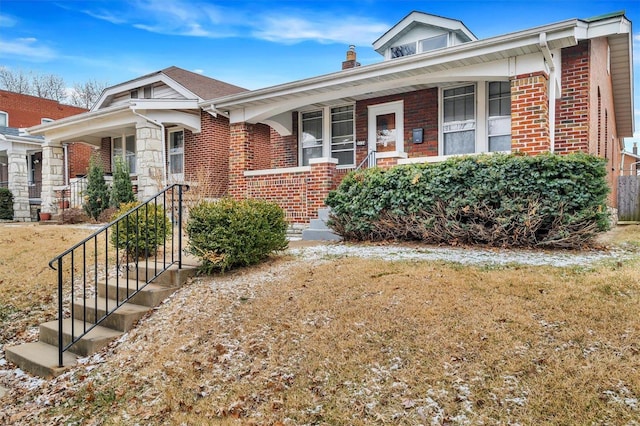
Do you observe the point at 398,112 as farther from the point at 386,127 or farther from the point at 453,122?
the point at 453,122

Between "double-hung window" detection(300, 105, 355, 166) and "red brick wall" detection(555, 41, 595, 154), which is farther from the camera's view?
"double-hung window" detection(300, 105, 355, 166)

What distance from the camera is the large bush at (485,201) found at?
611 centimetres

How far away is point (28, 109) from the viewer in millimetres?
30297

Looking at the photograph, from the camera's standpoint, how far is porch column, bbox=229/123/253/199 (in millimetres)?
11438

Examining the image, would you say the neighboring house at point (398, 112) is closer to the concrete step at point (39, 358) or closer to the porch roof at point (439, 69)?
the porch roof at point (439, 69)

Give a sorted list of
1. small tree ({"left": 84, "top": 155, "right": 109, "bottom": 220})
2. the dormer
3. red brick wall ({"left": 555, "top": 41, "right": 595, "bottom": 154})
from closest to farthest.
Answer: red brick wall ({"left": 555, "top": 41, "right": 595, "bottom": 154}) → the dormer → small tree ({"left": 84, "top": 155, "right": 109, "bottom": 220})

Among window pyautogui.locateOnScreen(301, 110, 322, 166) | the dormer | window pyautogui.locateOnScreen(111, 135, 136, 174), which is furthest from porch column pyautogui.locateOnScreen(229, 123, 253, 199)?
window pyautogui.locateOnScreen(111, 135, 136, 174)

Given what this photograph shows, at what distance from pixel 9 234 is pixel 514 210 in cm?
1102

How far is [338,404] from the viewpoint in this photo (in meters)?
2.96

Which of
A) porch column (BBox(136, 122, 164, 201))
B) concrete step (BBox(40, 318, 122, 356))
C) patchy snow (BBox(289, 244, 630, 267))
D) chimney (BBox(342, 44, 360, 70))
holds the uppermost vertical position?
chimney (BBox(342, 44, 360, 70))

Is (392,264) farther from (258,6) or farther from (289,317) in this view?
(258,6)

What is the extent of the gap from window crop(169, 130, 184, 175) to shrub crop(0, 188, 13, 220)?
7614mm

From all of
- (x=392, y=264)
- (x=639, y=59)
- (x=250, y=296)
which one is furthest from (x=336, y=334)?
(x=639, y=59)

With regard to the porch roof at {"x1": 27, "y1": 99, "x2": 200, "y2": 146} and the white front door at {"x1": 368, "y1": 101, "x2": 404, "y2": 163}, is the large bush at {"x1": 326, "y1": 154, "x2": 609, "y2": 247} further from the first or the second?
the porch roof at {"x1": 27, "y1": 99, "x2": 200, "y2": 146}
